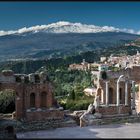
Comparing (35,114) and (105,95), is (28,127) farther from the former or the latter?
(105,95)

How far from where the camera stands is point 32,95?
35.0m

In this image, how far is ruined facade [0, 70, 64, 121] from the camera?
33.7 metres

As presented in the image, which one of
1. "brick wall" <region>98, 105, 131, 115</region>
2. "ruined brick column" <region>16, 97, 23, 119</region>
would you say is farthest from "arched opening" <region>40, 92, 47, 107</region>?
"brick wall" <region>98, 105, 131, 115</region>

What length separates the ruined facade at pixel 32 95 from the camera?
3372 centimetres

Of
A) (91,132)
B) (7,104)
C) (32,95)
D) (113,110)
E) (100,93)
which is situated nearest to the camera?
(91,132)

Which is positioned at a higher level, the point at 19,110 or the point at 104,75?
the point at 104,75

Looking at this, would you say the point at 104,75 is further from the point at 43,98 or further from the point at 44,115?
the point at 44,115

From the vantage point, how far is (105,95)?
37.7m

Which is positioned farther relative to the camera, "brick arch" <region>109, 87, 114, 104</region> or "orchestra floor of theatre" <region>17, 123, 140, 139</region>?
"brick arch" <region>109, 87, 114, 104</region>

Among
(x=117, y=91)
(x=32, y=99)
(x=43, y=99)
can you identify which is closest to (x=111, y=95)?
(x=117, y=91)

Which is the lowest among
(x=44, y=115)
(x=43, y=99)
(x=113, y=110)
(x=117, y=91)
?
(x=44, y=115)

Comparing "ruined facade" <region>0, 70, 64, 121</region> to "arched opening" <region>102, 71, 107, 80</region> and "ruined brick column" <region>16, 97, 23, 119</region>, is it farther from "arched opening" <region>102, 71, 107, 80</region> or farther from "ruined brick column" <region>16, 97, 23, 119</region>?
"arched opening" <region>102, 71, 107, 80</region>

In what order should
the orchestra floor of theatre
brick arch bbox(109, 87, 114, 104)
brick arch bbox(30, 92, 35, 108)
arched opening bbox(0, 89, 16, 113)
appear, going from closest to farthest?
the orchestra floor of theatre < brick arch bbox(30, 92, 35, 108) < brick arch bbox(109, 87, 114, 104) < arched opening bbox(0, 89, 16, 113)

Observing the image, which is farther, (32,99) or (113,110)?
(113,110)
